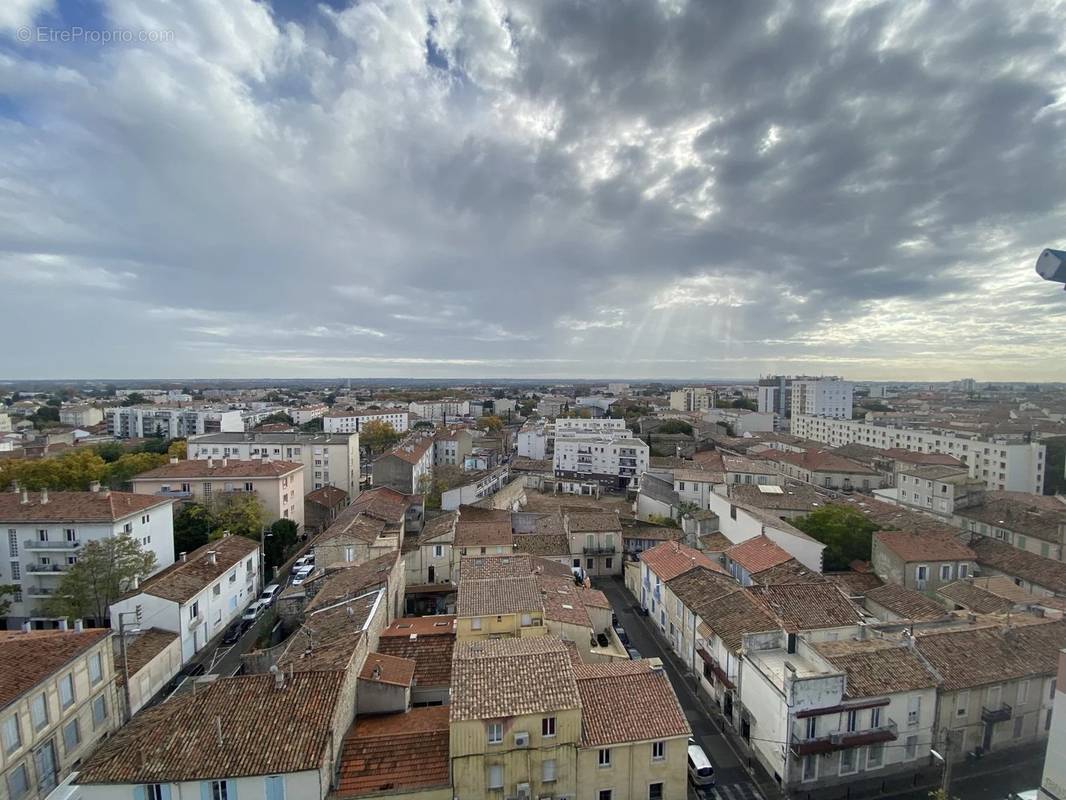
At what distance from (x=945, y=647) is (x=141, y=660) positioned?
32.4m

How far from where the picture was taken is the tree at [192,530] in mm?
36562

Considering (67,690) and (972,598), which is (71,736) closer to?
(67,690)

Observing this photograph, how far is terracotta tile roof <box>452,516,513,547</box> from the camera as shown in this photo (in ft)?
111

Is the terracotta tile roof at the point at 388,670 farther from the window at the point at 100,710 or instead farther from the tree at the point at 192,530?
the tree at the point at 192,530

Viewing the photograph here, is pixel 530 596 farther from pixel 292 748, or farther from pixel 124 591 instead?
pixel 124 591

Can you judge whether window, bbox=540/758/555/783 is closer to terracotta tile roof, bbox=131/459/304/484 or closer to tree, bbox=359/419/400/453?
terracotta tile roof, bbox=131/459/304/484

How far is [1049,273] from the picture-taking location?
13039 mm

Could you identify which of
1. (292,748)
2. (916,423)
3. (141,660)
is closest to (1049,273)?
(292,748)

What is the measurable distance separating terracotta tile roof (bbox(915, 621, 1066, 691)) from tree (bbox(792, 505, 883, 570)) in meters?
12.3

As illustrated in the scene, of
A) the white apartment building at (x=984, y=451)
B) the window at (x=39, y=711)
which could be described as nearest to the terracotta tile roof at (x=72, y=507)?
the window at (x=39, y=711)

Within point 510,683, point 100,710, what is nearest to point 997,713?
point 510,683

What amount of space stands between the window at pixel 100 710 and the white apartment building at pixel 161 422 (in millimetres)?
97283

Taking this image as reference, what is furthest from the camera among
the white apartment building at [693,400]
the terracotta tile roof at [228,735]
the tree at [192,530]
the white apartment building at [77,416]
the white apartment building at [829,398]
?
the white apartment building at [693,400]

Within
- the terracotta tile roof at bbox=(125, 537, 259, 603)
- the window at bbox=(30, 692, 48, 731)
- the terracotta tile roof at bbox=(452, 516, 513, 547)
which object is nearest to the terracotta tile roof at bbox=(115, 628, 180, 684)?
the terracotta tile roof at bbox=(125, 537, 259, 603)
